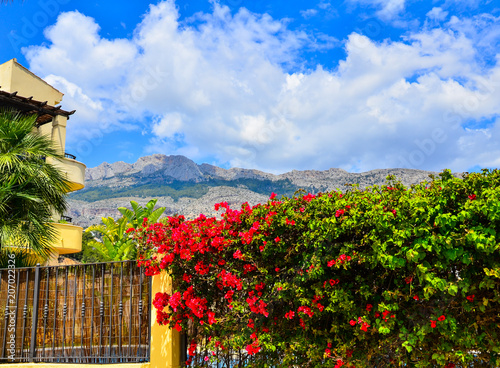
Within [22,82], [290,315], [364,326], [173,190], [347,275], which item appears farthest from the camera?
[173,190]

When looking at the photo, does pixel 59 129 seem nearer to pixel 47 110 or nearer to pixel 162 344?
pixel 47 110

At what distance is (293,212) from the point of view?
5188 millimetres

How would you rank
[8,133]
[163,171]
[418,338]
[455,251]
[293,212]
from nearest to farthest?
[455,251] → [418,338] → [293,212] → [8,133] → [163,171]

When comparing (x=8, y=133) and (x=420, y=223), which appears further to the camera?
(x=8, y=133)

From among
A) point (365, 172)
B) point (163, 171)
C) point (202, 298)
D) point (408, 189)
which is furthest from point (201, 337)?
point (163, 171)

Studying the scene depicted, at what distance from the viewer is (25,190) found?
898 cm

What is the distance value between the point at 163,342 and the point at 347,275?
3217 mm

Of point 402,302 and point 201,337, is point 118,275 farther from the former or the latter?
point 402,302

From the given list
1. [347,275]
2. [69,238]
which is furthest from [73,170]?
[347,275]

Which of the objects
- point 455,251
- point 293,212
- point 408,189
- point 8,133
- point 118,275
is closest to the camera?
point 455,251

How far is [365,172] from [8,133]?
133 metres

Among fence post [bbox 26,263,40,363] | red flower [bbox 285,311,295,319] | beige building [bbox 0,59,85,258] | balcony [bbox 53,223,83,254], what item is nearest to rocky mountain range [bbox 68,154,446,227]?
beige building [bbox 0,59,85,258]

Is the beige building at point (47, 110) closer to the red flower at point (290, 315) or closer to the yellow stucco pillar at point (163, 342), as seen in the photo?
the yellow stucco pillar at point (163, 342)

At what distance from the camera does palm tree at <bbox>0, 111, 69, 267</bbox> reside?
859 centimetres
